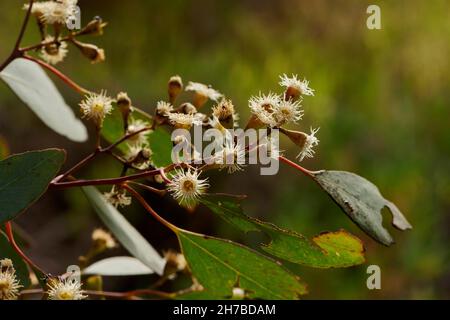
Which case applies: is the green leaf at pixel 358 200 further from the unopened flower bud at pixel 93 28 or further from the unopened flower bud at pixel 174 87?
the unopened flower bud at pixel 93 28

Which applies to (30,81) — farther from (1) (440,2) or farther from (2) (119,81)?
(1) (440,2)

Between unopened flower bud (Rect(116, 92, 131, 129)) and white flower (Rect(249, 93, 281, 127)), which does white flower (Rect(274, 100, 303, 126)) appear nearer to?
white flower (Rect(249, 93, 281, 127))

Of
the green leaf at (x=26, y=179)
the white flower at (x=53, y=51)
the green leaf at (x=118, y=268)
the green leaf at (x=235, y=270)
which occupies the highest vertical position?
the white flower at (x=53, y=51)

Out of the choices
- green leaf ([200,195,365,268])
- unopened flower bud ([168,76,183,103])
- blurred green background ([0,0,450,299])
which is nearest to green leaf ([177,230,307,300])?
green leaf ([200,195,365,268])

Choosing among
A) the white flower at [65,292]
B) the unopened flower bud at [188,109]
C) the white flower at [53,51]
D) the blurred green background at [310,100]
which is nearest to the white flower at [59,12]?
the white flower at [53,51]

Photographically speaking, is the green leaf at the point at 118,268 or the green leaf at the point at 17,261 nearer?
the green leaf at the point at 17,261

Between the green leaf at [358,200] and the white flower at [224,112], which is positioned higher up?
the white flower at [224,112]

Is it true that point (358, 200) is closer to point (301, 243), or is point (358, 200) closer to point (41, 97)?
point (301, 243)
